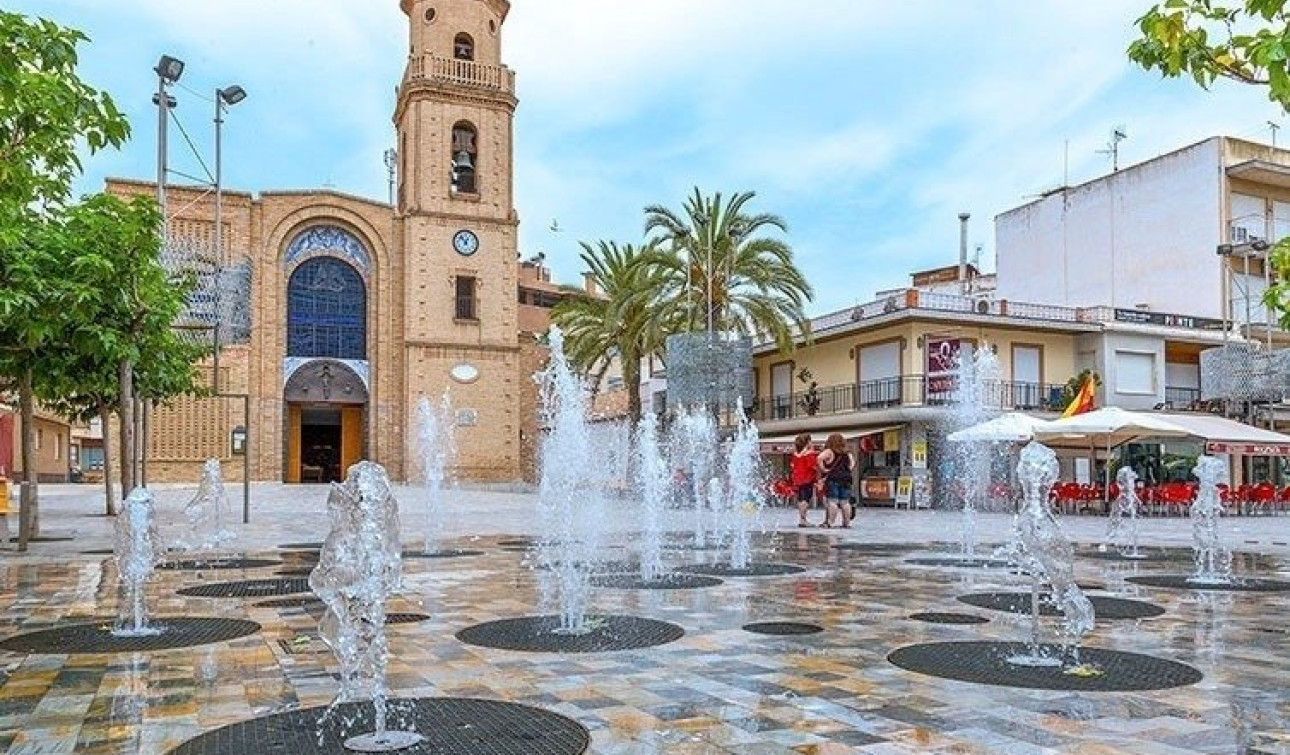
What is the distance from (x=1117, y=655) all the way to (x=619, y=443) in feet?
127

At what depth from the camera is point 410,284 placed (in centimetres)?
3788

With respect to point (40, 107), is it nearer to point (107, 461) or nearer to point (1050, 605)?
point (1050, 605)

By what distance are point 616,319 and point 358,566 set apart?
25.6 meters

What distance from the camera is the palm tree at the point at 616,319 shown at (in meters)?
30.5

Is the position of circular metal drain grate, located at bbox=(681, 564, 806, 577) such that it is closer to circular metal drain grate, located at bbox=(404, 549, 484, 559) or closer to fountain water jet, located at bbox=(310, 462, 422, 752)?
circular metal drain grate, located at bbox=(404, 549, 484, 559)

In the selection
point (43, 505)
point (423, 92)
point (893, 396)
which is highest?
point (423, 92)

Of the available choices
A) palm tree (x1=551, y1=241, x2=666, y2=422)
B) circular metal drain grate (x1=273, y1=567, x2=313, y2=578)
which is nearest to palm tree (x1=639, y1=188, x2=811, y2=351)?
palm tree (x1=551, y1=241, x2=666, y2=422)

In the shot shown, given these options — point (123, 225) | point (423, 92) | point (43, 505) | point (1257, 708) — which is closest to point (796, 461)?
point (123, 225)

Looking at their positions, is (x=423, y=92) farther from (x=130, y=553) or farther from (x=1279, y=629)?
(x=1279, y=629)

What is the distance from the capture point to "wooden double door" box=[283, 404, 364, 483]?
37.9 meters

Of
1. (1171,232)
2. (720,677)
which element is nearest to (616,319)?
(1171,232)

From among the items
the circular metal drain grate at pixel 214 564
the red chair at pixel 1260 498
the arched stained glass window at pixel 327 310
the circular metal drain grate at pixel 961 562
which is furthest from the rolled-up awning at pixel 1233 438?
the arched stained glass window at pixel 327 310

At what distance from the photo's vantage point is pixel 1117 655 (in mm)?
5957

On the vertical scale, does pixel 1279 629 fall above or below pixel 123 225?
below
